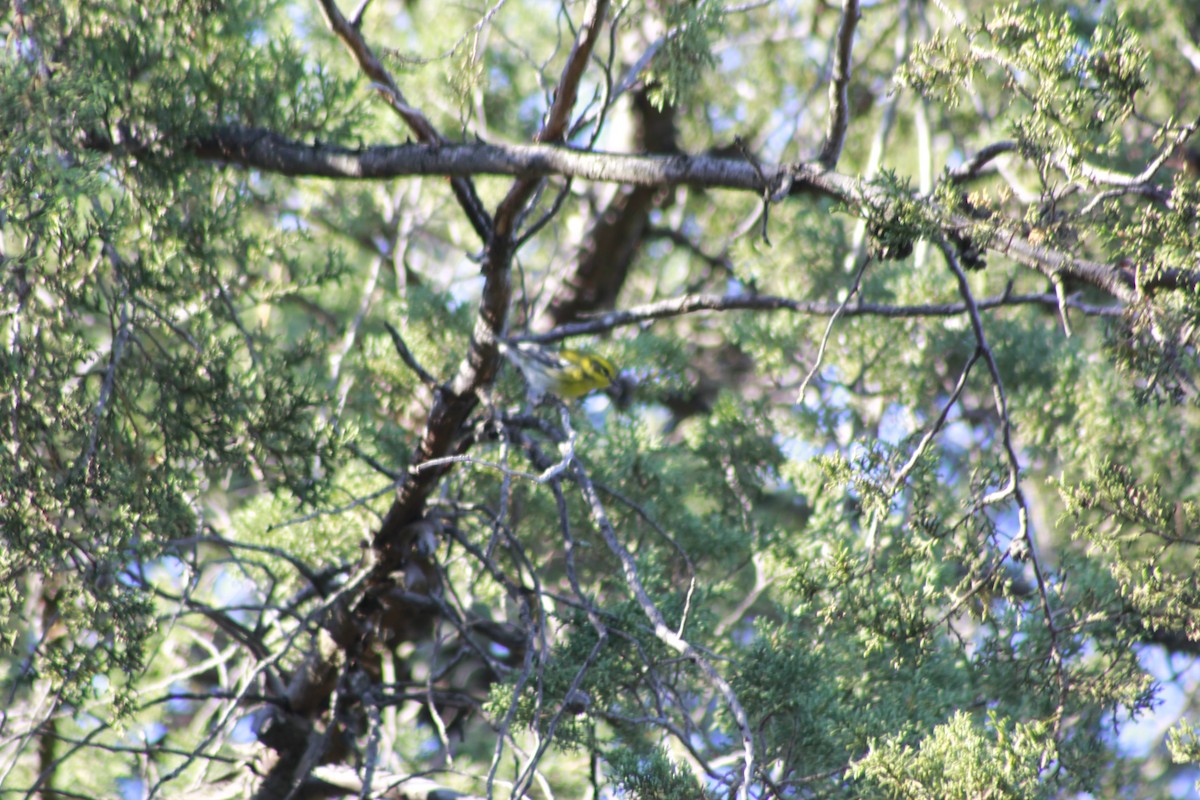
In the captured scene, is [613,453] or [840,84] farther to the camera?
[613,453]

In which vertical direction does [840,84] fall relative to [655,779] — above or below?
above

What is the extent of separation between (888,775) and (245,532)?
293 cm

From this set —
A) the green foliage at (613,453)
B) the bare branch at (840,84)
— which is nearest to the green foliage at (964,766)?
the green foliage at (613,453)

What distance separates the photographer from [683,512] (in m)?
4.30

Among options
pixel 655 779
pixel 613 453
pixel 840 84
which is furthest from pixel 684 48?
pixel 655 779

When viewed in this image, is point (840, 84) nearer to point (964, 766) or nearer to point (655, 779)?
point (964, 766)

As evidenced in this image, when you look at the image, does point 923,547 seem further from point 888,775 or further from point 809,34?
point 809,34

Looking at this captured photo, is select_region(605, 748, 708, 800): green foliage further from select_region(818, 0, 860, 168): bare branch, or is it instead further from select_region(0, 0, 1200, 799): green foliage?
select_region(818, 0, 860, 168): bare branch

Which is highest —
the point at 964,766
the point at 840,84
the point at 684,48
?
the point at 684,48

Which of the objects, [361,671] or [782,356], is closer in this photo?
[361,671]

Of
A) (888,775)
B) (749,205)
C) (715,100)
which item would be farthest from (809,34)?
(888,775)

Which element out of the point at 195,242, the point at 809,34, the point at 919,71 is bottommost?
the point at 919,71

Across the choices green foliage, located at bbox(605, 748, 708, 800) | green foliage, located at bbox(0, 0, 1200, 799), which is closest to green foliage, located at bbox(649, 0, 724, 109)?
green foliage, located at bbox(0, 0, 1200, 799)

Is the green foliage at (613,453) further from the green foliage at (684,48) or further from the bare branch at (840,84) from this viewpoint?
the bare branch at (840,84)
